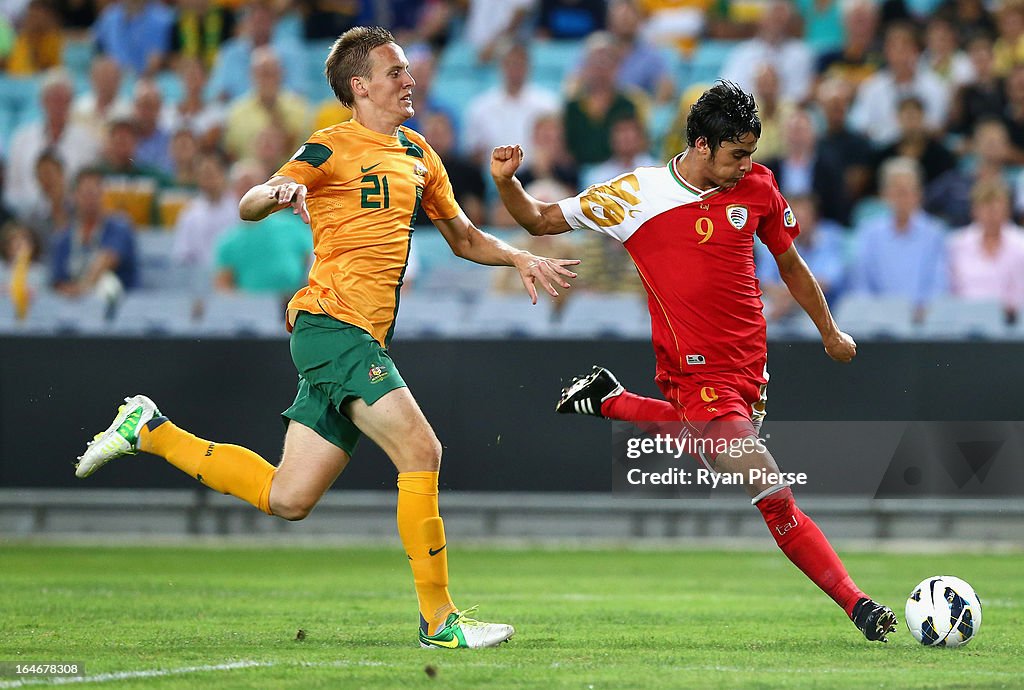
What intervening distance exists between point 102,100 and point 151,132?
829mm

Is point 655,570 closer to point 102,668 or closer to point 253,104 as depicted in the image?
point 102,668

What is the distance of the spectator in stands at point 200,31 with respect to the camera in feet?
56.3

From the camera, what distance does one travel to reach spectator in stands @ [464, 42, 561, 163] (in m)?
15.0

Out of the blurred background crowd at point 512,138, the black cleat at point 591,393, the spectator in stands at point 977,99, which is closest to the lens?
the black cleat at point 591,393

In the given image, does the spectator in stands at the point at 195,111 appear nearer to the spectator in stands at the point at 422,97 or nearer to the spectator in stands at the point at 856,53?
the spectator in stands at the point at 422,97

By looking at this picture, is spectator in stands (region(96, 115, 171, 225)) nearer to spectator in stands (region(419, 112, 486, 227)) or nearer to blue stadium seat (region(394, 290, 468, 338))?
spectator in stands (region(419, 112, 486, 227))

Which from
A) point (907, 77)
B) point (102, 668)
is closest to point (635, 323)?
point (907, 77)

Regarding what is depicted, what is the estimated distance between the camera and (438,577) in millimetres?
6117

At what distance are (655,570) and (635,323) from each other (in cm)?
253

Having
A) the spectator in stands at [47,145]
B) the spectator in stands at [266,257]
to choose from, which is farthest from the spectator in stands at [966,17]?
the spectator in stands at [47,145]

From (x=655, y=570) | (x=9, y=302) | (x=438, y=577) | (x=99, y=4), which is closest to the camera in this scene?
(x=438, y=577)

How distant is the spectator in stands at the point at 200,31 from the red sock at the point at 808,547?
1215 cm

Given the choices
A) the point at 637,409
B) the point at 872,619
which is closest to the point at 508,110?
the point at 637,409

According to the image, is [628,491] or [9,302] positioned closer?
[628,491]
